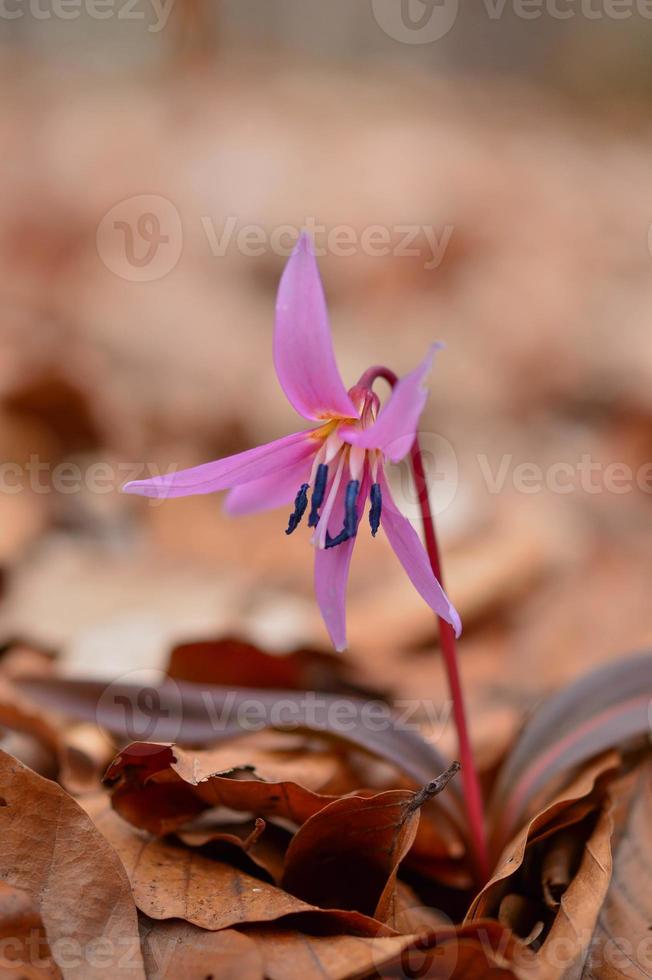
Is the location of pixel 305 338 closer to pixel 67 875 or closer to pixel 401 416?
pixel 401 416

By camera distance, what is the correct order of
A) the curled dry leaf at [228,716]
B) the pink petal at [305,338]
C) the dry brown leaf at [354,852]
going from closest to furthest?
the pink petal at [305,338] → the dry brown leaf at [354,852] → the curled dry leaf at [228,716]

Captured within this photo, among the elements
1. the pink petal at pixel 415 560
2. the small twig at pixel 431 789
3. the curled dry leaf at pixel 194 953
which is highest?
the pink petal at pixel 415 560

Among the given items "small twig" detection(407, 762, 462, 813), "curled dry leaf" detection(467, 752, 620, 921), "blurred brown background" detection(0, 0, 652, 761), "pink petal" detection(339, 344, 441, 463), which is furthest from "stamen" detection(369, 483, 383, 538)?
"blurred brown background" detection(0, 0, 652, 761)

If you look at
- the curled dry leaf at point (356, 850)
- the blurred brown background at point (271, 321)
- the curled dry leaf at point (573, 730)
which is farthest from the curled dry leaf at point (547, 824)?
the blurred brown background at point (271, 321)

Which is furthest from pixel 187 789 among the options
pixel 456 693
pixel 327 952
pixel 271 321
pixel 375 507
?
pixel 271 321

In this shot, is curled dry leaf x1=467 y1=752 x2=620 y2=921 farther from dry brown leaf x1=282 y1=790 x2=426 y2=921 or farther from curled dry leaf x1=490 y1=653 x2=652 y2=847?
dry brown leaf x1=282 y1=790 x2=426 y2=921

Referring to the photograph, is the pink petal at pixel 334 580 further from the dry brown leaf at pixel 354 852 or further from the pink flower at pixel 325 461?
the dry brown leaf at pixel 354 852
